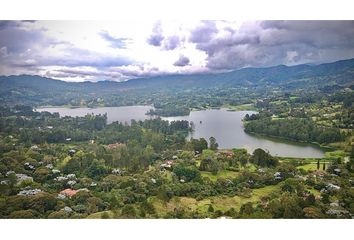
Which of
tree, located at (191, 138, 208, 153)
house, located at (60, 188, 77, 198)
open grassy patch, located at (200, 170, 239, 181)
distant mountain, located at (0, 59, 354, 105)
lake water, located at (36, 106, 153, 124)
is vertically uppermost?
distant mountain, located at (0, 59, 354, 105)

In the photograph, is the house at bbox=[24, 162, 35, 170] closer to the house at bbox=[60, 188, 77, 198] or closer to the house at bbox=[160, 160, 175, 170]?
the house at bbox=[60, 188, 77, 198]

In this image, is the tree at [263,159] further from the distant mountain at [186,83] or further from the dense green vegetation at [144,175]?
the distant mountain at [186,83]

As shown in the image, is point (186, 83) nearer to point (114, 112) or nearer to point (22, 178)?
point (114, 112)

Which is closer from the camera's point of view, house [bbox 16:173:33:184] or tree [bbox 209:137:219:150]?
house [bbox 16:173:33:184]

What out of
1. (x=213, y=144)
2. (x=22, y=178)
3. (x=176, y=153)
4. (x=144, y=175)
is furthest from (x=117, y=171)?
(x=213, y=144)

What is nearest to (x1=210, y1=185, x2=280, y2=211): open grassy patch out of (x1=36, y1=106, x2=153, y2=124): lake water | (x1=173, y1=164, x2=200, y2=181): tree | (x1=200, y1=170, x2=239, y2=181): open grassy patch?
(x1=200, y1=170, x2=239, y2=181): open grassy patch

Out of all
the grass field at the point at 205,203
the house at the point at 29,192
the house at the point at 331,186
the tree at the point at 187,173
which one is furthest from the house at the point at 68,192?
the house at the point at 331,186
